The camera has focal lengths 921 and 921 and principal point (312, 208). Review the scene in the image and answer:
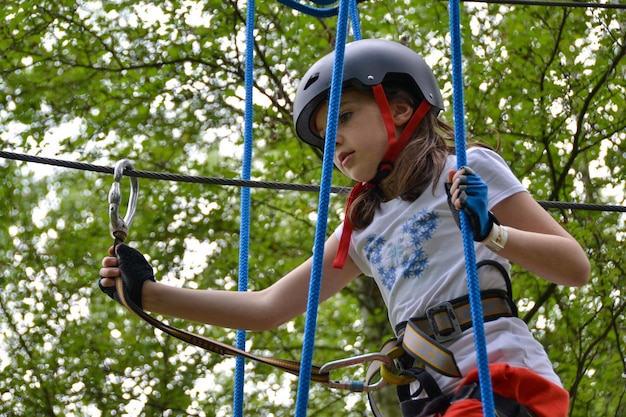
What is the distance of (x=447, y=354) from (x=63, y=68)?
646 cm

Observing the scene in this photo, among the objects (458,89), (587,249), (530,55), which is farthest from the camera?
(530,55)

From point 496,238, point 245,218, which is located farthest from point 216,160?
point 496,238

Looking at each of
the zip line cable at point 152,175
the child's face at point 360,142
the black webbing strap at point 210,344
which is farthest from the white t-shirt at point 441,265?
the zip line cable at point 152,175

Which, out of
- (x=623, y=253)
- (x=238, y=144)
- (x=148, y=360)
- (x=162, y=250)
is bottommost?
(x=623, y=253)

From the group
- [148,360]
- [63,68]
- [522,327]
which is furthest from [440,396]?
[63,68]

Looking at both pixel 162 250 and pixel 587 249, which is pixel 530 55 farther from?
pixel 162 250

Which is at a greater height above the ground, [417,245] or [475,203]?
[417,245]

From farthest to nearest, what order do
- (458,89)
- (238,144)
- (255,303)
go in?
(238,144)
(255,303)
(458,89)

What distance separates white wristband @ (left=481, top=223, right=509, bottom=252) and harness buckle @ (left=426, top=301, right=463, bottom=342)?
7.5 inches

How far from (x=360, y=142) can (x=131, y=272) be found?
0.66 metres

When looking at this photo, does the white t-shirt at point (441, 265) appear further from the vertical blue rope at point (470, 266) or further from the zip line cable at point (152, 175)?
the zip line cable at point (152, 175)

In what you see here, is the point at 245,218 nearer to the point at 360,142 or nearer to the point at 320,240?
the point at 360,142

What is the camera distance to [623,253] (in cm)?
652

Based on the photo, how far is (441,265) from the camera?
210cm
